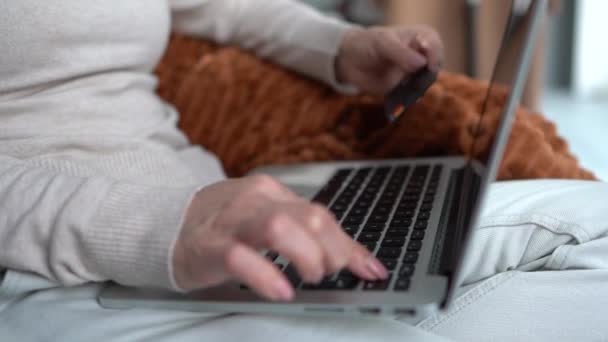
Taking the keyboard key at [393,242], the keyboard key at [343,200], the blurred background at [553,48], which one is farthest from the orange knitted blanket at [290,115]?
the blurred background at [553,48]

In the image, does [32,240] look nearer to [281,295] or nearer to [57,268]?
[57,268]

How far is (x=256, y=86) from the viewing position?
2.85 ft

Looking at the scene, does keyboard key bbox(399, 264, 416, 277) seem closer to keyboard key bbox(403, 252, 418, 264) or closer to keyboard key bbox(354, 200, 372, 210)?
keyboard key bbox(403, 252, 418, 264)

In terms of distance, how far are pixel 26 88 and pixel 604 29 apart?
1920 millimetres

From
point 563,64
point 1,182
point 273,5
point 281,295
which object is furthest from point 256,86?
point 563,64

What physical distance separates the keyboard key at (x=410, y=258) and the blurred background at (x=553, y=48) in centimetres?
120

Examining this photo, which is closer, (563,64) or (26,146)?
(26,146)

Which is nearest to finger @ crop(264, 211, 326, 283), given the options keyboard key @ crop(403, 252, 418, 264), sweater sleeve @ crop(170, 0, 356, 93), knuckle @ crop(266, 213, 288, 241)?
knuckle @ crop(266, 213, 288, 241)

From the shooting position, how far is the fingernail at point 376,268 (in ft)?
1.39

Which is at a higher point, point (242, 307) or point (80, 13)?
point (80, 13)

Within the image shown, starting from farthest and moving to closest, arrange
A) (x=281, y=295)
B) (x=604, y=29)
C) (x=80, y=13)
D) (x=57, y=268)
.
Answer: (x=604, y=29) → (x=80, y=13) → (x=57, y=268) → (x=281, y=295)

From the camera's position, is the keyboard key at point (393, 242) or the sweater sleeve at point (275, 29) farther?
the sweater sleeve at point (275, 29)

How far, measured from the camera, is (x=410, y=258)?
47 centimetres

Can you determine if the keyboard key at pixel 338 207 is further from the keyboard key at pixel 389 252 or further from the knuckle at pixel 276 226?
the knuckle at pixel 276 226
